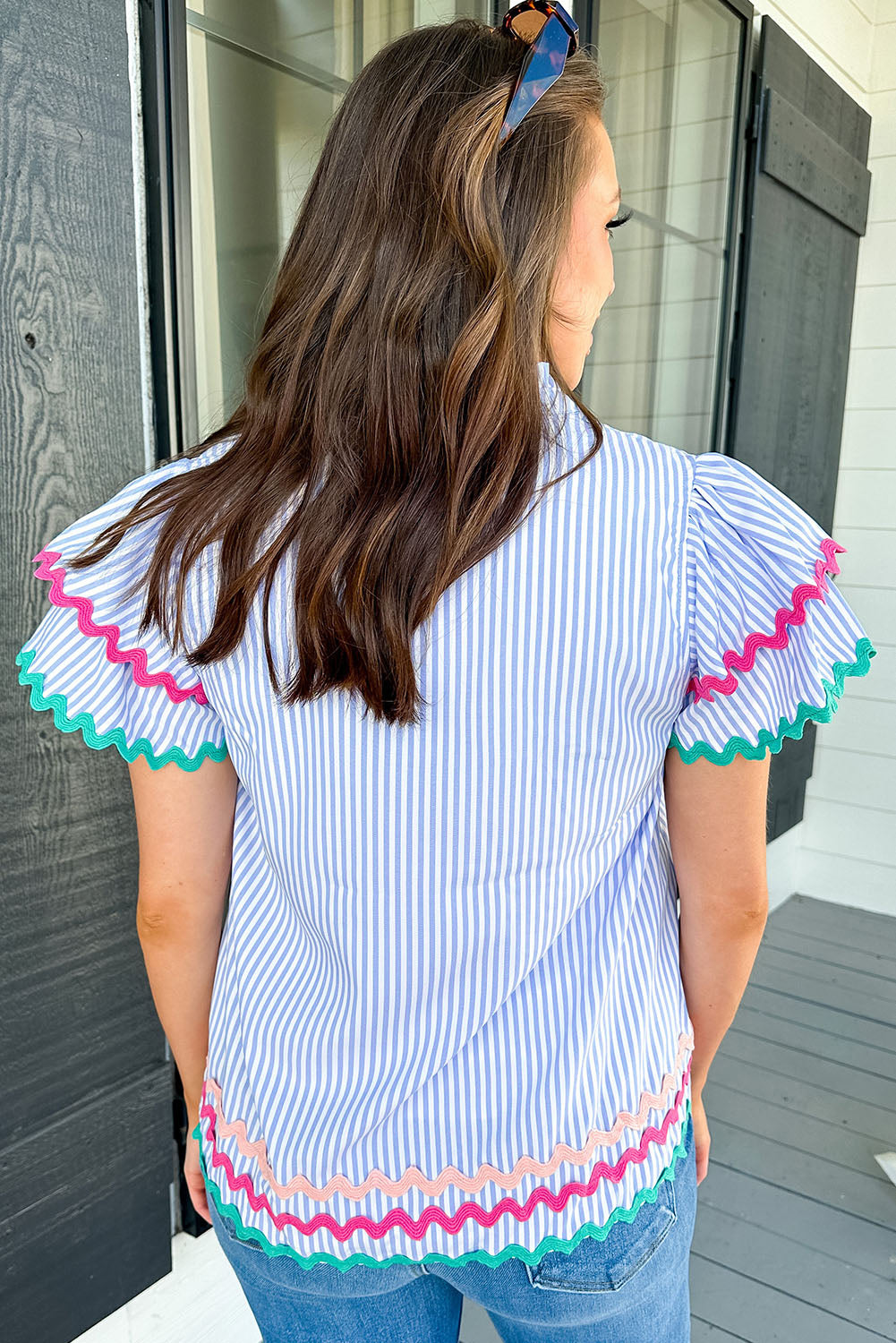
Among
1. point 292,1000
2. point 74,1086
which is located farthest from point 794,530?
point 74,1086

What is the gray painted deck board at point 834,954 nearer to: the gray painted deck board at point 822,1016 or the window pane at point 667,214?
the gray painted deck board at point 822,1016

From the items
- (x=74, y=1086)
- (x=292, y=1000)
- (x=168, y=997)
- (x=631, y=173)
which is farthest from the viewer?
(x=631, y=173)

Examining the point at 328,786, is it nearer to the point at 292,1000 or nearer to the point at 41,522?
the point at 292,1000

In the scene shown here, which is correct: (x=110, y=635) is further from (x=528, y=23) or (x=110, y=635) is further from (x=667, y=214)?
(x=667, y=214)

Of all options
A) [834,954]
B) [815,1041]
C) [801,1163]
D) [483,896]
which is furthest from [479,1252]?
[834,954]

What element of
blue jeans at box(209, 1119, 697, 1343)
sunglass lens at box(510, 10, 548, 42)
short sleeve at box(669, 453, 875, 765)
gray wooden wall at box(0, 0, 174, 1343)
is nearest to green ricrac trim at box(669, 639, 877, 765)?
short sleeve at box(669, 453, 875, 765)

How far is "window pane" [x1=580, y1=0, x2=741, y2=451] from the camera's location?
247 cm

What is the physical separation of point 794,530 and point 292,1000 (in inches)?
18.0

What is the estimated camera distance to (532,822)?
64 cm

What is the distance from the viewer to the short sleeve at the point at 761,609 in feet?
1.98

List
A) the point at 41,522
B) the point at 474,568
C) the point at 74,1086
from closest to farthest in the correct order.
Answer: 1. the point at 474,568
2. the point at 41,522
3. the point at 74,1086

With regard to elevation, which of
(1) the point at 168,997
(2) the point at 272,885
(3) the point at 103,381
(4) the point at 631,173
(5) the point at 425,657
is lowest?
(1) the point at 168,997

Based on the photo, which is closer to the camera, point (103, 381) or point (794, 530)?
point (794, 530)

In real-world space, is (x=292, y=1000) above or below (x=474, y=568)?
below
